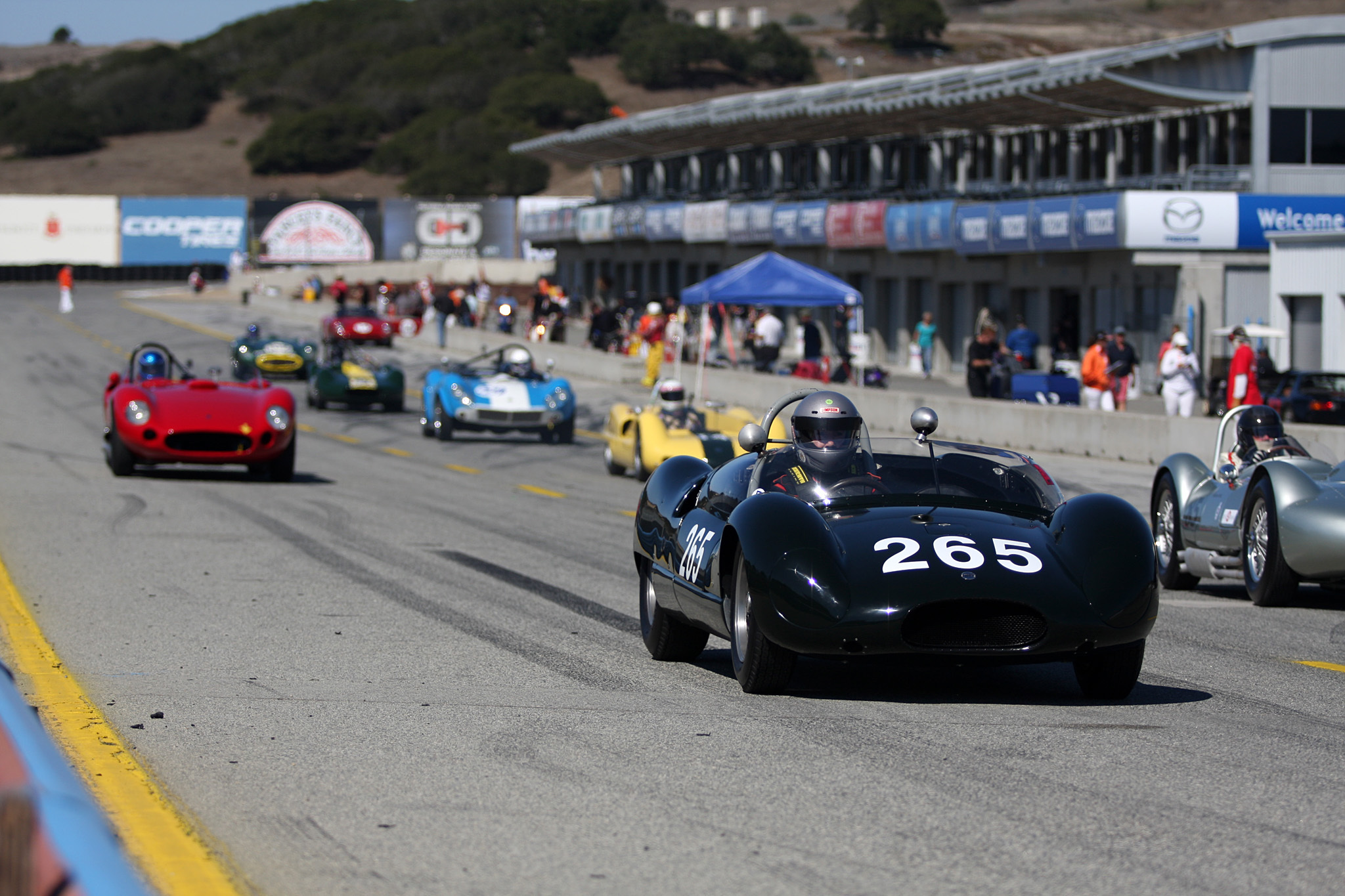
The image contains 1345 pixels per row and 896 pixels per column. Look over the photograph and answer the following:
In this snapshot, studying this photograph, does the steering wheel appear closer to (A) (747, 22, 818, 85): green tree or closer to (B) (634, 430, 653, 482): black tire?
(B) (634, 430, 653, 482): black tire

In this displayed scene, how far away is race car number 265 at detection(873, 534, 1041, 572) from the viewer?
6852mm

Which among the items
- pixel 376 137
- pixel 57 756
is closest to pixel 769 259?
pixel 57 756

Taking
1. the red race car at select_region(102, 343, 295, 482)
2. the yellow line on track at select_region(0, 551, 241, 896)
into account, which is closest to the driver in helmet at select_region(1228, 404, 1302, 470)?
the yellow line on track at select_region(0, 551, 241, 896)

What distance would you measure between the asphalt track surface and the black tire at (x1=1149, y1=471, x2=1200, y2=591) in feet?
1.10

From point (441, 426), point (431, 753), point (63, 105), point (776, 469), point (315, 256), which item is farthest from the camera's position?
point (63, 105)

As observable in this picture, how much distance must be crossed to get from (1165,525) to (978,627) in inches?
235

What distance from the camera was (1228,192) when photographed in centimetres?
3547

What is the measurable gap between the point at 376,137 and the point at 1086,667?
142 meters

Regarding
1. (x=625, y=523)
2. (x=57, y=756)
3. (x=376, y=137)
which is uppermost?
(x=376, y=137)

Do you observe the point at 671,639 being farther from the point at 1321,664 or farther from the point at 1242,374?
the point at 1242,374

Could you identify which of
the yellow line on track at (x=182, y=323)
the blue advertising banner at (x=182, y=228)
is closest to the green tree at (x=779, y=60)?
the blue advertising banner at (x=182, y=228)

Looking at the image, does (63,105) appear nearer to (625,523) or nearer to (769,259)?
(769,259)

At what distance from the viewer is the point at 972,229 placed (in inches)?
1645

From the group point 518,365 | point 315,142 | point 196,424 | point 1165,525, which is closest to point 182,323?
point 518,365
